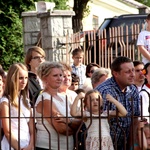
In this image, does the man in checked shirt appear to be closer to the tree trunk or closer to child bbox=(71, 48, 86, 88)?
child bbox=(71, 48, 86, 88)

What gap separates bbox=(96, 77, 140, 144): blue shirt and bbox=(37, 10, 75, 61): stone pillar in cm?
693

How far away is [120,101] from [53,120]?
2.70 feet

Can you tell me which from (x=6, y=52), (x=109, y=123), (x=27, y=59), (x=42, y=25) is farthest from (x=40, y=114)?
(x=6, y=52)

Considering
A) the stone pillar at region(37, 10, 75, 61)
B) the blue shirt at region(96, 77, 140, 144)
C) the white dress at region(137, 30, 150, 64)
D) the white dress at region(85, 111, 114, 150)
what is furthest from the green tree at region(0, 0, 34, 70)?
the white dress at region(85, 111, 114, 150)

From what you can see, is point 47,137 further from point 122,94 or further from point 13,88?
point 122,94

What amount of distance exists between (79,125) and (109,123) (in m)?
0.51

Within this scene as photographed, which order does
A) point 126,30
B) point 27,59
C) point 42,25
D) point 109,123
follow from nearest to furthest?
point 109,123 < point 27,59 < point 126,30 < point 42,25

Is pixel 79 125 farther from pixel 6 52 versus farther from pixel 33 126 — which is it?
pixel 6 52

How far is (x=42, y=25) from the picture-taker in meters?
Answer: 15.9

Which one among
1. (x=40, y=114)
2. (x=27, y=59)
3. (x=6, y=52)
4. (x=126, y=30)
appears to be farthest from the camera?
(x=6, y=52)

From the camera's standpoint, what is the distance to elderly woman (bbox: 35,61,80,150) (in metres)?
7.87

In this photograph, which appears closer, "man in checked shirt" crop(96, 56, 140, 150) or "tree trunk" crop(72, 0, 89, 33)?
"man in checked shirt" crop(96, 56, 140, 150)

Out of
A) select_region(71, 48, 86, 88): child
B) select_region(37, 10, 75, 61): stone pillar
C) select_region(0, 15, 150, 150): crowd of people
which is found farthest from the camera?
Answer: select_region(37, 10, 75, 61): stone pillar

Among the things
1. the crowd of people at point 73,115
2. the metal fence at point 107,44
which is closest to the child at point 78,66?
the metal fence at point 107,44
